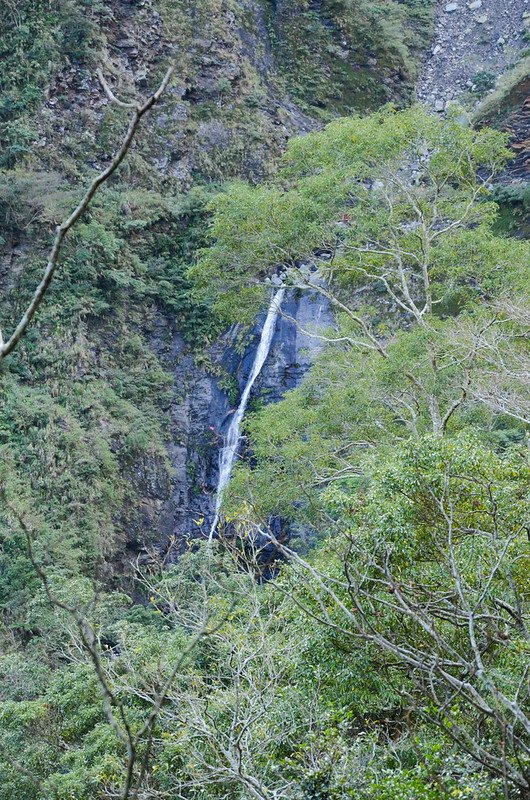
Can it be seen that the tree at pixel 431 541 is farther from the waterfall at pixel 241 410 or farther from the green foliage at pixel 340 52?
the green foliage at pixel 340 52

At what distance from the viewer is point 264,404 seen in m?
18.3

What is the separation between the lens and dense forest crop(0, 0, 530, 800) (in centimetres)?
559

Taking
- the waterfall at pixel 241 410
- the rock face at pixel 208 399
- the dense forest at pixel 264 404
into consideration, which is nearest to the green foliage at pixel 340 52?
the dense forest at pixel 264 404

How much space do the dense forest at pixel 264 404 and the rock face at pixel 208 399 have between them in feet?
0.22

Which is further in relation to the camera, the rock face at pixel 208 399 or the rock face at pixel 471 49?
the rock face at pixel 471 49

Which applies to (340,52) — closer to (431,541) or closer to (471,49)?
(471,49)

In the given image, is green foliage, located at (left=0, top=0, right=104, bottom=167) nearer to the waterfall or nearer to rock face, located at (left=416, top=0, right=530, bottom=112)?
the waterfall

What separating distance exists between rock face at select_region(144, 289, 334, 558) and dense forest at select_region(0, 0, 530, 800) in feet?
0.22

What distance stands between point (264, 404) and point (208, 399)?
1.73m

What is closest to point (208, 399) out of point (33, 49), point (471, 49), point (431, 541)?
point (33, 49)

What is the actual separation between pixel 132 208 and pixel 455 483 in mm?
16168

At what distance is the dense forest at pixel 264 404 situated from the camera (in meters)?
5.59

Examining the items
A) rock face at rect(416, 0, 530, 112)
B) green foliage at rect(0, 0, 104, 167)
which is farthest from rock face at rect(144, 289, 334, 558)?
rock face at rect(416, 0, 530, 112)

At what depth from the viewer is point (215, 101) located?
24.0m
